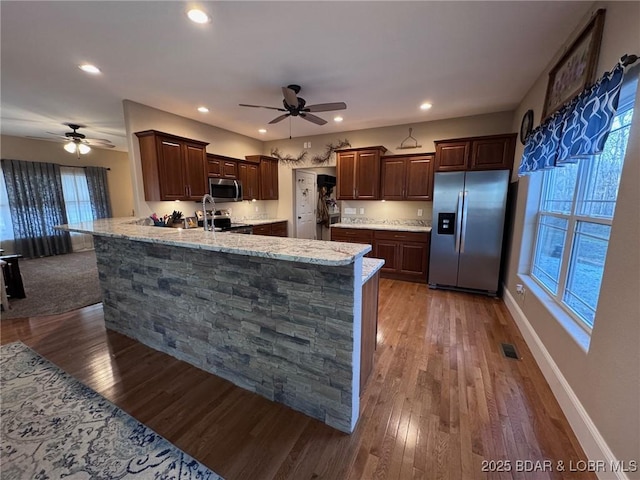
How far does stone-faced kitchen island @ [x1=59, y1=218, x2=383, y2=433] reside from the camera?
146 cm

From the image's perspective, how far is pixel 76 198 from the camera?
6582 mm

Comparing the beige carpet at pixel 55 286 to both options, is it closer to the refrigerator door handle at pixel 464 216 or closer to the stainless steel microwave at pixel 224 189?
the stainless steel microwave at pixel 224 189

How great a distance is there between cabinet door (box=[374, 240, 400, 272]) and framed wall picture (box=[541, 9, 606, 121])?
8.43ft

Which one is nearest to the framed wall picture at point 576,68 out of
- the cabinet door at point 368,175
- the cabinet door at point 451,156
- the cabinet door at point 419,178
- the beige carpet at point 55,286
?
the cabinet door at point 451,156

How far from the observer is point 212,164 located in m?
4.68

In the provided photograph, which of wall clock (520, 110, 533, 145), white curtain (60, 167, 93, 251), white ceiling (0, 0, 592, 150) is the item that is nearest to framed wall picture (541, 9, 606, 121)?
white ceiling (0, 0, 592, 150)

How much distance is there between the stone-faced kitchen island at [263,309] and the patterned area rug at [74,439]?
1.87 ft

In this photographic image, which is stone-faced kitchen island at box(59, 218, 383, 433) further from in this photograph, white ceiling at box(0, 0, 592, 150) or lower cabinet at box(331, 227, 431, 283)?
lower cabinet at box(331, 227, 431, 283)

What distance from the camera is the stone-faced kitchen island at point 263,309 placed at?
1.46 m

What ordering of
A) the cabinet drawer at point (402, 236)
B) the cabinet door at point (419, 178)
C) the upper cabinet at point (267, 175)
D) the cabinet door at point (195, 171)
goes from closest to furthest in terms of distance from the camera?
the cabinet door at point (195, 171), the cabinet drawer at point (402, 236), the cabinet door at point (419, 178), the upper cabinet at point (267, 175)

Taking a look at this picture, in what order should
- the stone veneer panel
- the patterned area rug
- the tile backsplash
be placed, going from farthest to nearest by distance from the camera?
the tile backsplash
the stone veneer panel
the patterned area rug

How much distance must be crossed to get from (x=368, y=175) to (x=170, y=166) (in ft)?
10.7

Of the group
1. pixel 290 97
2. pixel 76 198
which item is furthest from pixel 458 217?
pixel 76 198

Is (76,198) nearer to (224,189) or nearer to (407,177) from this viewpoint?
(224,189)
